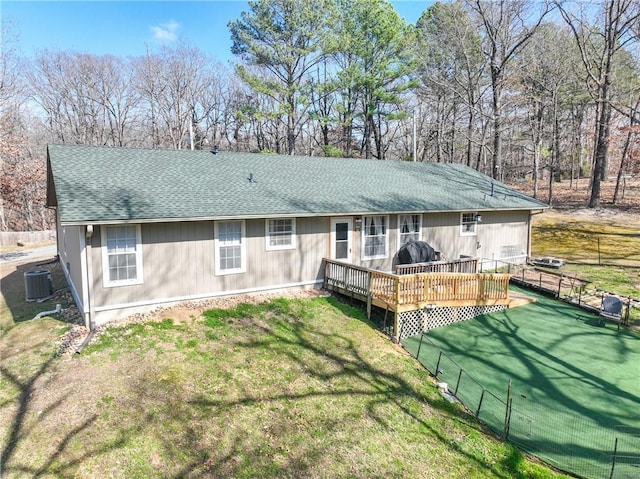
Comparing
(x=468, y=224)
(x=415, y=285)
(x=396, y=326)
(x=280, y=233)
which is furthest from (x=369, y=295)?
(x=468, y=224)

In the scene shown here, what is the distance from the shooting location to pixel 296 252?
38.1 ft

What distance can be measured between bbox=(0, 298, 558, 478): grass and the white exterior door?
3.81m

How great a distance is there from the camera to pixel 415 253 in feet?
41.7

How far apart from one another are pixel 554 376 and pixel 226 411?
7.03 metres

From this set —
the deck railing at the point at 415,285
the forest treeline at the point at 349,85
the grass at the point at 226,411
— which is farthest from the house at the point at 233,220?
the forest treeline at the point at 349,85

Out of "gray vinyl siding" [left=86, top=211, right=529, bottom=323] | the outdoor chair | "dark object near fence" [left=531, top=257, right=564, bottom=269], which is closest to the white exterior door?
"gray vinyl siding" [left=86, top=211, right=529, bottom=323]

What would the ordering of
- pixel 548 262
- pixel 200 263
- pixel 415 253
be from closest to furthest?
1. pixel 200 263
2. pixel 415 253
3. pixel 548 262

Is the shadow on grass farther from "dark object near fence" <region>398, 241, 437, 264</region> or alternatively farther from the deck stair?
"dark object near fence" <region>398, 241, 437, 264</region>

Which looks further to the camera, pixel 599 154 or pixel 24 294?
pixel 599 154

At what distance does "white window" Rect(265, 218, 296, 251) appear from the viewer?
1116 cm

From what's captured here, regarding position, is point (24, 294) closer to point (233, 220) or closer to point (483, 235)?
point (233, 220)

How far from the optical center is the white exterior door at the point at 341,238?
12.3 metres

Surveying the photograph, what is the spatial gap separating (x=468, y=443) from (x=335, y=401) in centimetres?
233

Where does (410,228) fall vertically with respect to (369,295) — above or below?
above
